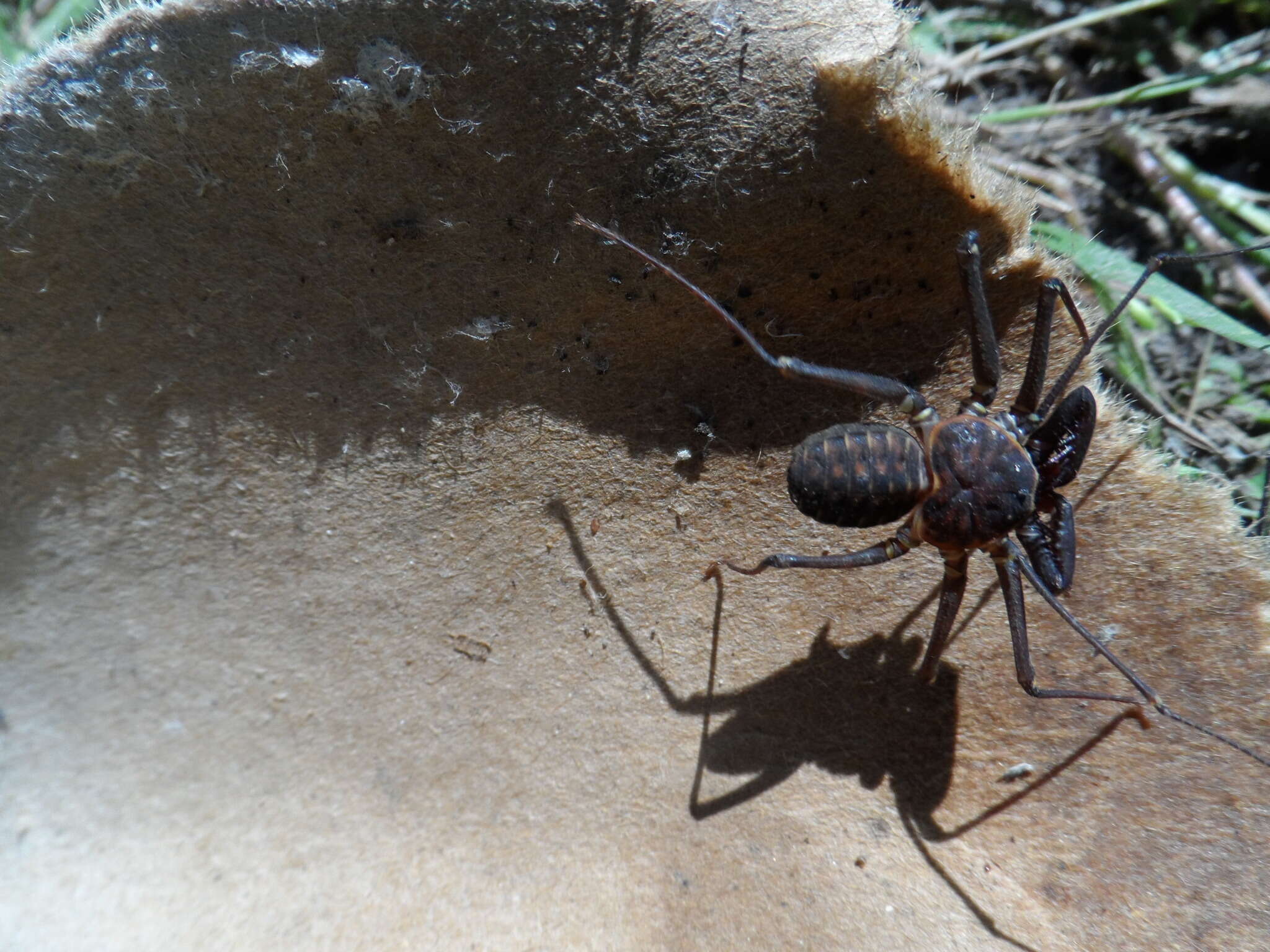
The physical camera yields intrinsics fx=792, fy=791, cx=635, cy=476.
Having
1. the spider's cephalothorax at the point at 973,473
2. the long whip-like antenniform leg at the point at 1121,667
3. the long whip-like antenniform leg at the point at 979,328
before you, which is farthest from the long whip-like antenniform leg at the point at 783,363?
the long whip-like antenniform leg at the point at 1121,667

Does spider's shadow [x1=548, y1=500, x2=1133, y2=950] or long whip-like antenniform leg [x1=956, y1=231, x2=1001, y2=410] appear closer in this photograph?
long whip-like antenniform leg [x1=956, y1=231, x2=1001, y2=410]

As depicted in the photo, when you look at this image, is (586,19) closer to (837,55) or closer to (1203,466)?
(837,55)

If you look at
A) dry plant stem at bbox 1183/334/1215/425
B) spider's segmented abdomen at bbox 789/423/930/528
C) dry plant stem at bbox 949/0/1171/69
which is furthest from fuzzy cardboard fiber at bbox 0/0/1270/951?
dry plant stem at bbox 949/0/1171/69

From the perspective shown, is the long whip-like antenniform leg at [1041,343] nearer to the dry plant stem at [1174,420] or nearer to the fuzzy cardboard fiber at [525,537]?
the fuzzy cardboard fiber at [525,537]

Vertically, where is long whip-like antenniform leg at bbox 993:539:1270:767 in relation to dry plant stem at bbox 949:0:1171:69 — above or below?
below

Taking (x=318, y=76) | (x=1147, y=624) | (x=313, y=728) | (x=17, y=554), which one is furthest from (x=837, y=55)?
Result: (x=17, y=554)

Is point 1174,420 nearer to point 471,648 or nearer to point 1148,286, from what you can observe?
point 1148,286

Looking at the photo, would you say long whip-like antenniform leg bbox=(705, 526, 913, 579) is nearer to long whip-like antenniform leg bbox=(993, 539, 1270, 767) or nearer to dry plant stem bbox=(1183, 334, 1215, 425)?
long whip-like antenniform leg bbox=(993, 539, 1270, 767)
